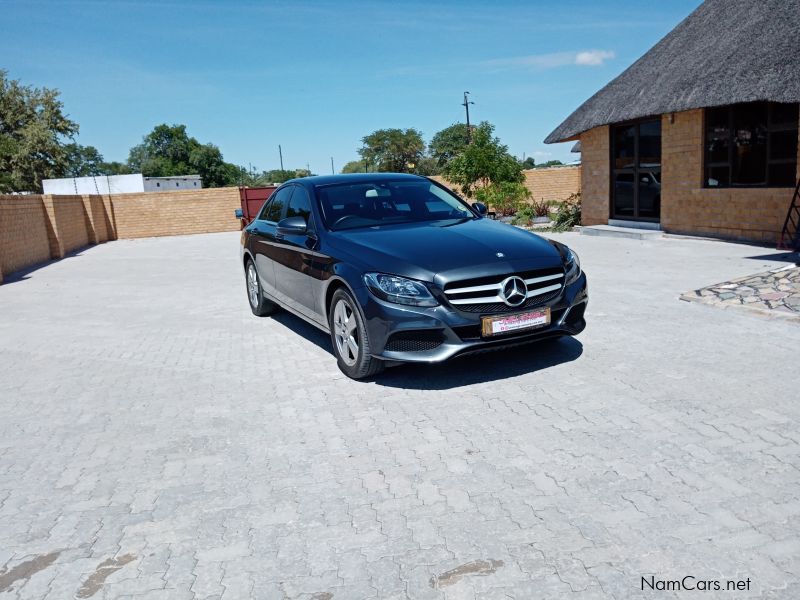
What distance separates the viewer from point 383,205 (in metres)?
6.26

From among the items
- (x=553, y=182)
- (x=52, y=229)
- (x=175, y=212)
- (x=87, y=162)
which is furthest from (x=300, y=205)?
(x=87, y=162)

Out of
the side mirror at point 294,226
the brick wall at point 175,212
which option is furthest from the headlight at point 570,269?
the brick wall at point 175,212

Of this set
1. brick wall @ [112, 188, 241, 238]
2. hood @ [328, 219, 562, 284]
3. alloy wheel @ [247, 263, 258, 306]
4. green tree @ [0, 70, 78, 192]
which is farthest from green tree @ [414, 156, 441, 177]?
hood @ [328, 219, 562, 284]

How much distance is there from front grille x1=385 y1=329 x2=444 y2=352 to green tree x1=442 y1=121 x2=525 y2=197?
19613 millimetres

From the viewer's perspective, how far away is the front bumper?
15.4ft

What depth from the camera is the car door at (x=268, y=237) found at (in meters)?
7.20

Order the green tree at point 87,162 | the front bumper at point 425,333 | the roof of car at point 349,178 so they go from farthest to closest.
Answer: the green tree at point 87,162 → the roof of car at point 349,178 → the front bumper at point 425,333

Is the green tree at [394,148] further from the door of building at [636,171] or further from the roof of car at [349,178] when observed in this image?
the roof of car at [349,178]

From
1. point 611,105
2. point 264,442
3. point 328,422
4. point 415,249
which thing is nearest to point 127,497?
point 264,442

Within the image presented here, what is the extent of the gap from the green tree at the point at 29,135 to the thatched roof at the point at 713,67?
4085cm

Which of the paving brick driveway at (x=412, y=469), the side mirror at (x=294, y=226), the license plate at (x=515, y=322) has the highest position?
the side mirror at (x=294, y=226)

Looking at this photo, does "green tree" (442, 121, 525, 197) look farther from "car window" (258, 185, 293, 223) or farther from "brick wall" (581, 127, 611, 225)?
"car window" (258, 185, 293, 223)

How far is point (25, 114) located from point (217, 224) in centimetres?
2669

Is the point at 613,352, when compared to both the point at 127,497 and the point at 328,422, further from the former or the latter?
the point at 127,497
